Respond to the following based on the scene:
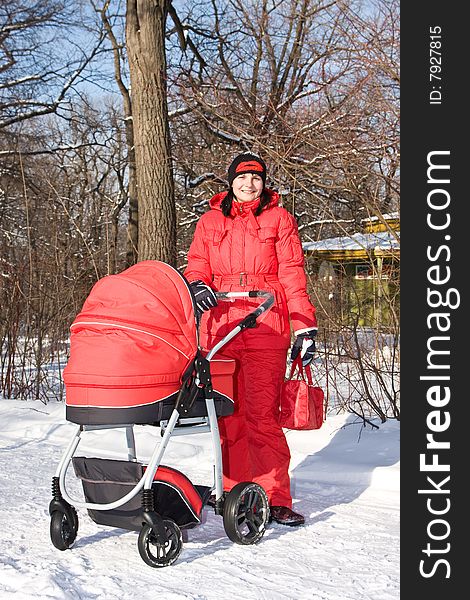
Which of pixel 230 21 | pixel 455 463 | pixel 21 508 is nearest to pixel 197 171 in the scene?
pixel 230 21

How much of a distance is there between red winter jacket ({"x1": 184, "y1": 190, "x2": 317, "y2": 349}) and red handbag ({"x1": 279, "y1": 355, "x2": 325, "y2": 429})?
24cm

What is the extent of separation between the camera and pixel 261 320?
13.9 feet

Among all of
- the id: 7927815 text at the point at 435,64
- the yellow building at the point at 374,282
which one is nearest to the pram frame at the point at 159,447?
the id: 7927815 text at the point at 435,64

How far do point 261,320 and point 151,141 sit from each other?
5.00 metres

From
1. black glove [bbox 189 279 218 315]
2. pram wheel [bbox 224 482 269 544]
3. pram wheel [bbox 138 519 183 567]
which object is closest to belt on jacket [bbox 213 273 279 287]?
black glove [bbox 189 279 218 315]

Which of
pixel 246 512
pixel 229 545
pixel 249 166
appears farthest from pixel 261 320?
pixel 229 545

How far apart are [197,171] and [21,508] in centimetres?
914

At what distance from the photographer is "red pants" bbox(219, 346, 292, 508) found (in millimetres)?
4227

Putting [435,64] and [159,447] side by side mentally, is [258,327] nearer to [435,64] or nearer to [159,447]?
[159,447]

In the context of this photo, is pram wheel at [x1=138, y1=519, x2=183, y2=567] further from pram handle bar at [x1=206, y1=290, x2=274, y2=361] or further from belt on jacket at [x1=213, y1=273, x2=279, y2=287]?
belt on jacket at [x1=213, y1=273, x2=279, y2=287]

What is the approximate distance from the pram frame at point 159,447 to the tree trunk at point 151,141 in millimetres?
4712

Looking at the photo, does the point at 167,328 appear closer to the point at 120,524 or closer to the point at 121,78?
the point at 120,524

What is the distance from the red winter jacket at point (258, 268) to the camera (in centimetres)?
423

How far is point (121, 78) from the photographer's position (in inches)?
797
